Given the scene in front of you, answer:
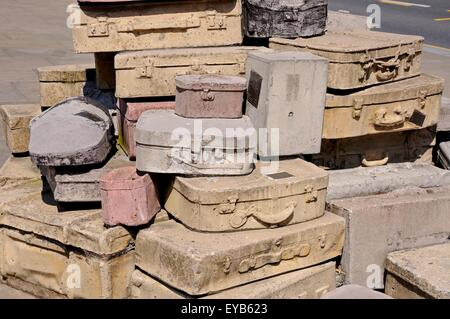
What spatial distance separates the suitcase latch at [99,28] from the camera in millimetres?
4453

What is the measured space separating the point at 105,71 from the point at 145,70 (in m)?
0.83

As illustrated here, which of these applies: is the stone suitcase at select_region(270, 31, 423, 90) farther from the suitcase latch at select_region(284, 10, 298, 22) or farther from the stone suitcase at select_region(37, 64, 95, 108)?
the stone suitcase at select_region(37, 64, 95, 108)

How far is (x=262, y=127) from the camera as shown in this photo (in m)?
4.02

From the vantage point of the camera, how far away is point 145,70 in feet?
13.9

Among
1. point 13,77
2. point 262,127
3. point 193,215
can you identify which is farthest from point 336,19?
point 13,77

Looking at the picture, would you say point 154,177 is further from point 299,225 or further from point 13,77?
point 13,77

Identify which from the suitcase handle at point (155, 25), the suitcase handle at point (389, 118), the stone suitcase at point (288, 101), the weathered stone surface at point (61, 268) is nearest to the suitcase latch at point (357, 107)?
the suitcase handle at point (389, 118)

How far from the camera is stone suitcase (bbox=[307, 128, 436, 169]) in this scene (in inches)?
172

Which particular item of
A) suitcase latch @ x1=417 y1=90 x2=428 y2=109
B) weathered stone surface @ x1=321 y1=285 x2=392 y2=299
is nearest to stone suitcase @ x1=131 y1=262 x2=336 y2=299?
weathered stone surface @ x1=321 y1=285 x2=392 y2=299

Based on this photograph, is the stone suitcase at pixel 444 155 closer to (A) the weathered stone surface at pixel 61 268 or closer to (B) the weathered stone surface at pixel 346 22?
(B) the weathered stone surface at pixel 346 22

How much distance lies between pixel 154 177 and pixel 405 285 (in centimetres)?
141

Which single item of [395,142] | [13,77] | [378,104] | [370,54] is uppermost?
[370,54]

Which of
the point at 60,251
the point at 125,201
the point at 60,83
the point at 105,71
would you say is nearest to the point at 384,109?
the point at 125,201

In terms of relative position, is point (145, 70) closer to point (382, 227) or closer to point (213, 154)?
point (213, 154)
